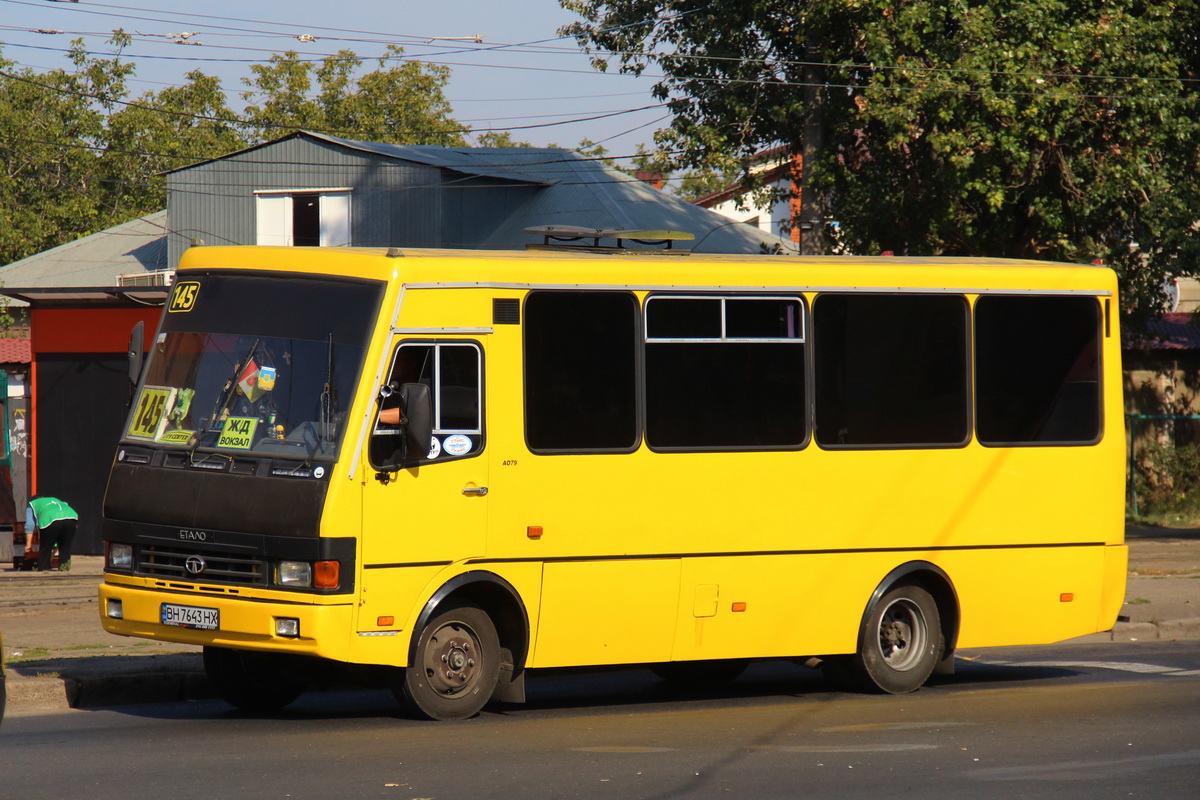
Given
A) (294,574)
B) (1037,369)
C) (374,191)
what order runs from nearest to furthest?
(294,574), (1037,369), (374,191)

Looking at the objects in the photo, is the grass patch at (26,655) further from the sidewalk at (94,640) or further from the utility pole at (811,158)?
the utility pole at (811,158)

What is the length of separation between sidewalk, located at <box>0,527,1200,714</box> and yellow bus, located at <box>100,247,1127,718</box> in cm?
87

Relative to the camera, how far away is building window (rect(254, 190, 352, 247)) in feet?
121

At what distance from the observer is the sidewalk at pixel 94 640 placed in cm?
1016

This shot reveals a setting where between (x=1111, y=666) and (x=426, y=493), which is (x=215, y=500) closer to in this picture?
(x=426, y=493)

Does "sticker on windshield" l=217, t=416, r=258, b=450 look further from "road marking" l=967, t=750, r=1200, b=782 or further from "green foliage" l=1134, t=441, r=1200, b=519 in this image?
"green foliage" l=1134, t=441, r=1200, b=519

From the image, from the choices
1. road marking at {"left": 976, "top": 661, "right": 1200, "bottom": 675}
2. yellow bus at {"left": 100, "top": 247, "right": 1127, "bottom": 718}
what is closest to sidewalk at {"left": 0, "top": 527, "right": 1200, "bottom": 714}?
yellow bus at {"left": 100, "top": 247, "right": 1127, "bottom": 718}

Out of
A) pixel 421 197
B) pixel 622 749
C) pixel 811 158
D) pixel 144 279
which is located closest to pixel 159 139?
pixel 144 279

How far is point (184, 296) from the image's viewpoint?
32.6ft

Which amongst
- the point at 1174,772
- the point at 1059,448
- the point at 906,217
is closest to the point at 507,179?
the point at 906,217

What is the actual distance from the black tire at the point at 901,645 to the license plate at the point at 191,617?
14.9 ft

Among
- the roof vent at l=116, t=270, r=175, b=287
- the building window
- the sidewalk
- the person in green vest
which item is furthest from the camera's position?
the roof vent at l=116, t=270, r=175, b=287

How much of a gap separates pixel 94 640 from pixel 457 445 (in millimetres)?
Result: 4498

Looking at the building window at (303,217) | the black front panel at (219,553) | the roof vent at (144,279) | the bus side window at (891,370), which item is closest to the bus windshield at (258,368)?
the black front panel at (219,553)
